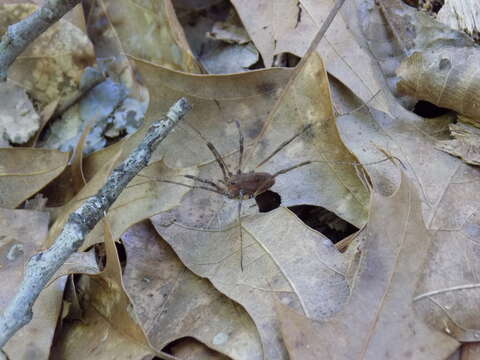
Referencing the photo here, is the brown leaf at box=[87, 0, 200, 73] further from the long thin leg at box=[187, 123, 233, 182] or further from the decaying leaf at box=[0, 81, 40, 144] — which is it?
the decaying leaf at box=[0, 81, 40, 144]

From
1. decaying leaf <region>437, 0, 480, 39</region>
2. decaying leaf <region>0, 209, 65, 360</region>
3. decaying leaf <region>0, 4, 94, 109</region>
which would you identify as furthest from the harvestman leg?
decaying leaf <region>437, 0, 480, 39</region>

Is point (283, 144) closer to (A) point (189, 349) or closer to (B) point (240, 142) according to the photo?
(B) point (240, 142)

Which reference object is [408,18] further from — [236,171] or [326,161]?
[236,171]

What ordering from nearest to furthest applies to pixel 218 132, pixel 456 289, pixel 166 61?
1. pixel 456 289
2. pixel 218 132
3. pixel 166 61


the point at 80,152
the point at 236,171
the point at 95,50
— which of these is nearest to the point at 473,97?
the point at 236,171

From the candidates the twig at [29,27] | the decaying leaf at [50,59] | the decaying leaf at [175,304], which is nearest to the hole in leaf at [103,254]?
the decaying leaf at [175,304]

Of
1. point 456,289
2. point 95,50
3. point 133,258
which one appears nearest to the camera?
point 456,289
